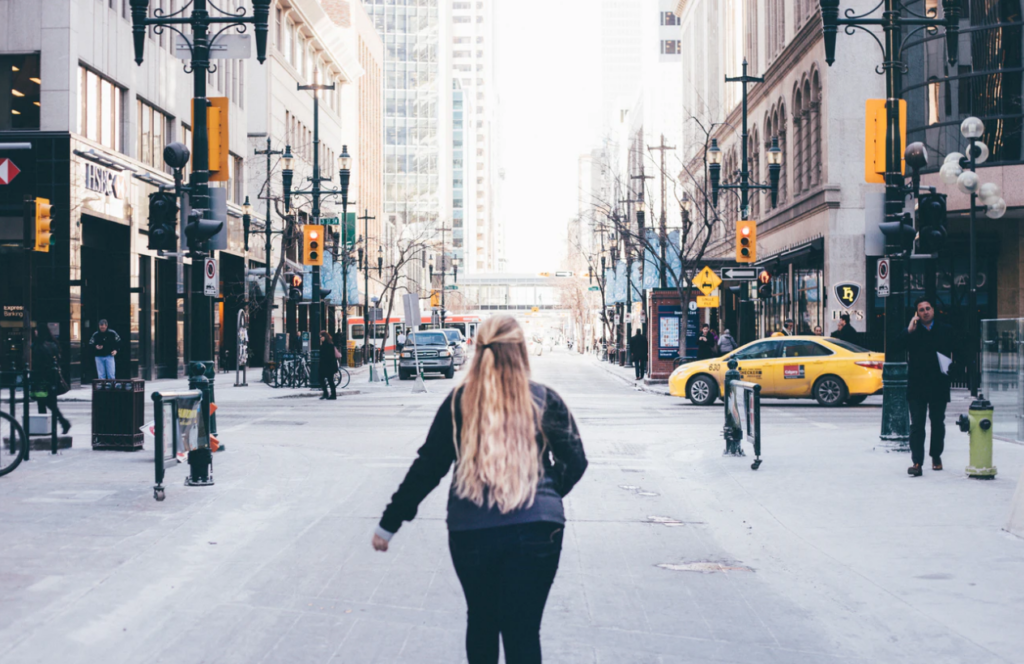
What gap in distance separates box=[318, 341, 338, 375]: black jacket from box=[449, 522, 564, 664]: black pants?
25.2 metres

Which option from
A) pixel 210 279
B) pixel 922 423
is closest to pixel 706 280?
pixel 210 279

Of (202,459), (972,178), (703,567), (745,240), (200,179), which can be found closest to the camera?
(703,567)

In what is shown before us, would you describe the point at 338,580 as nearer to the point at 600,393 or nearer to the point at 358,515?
the point at 358,515

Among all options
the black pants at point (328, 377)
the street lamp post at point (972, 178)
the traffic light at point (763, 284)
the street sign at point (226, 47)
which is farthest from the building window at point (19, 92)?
the street lamp post at point (972, 178)

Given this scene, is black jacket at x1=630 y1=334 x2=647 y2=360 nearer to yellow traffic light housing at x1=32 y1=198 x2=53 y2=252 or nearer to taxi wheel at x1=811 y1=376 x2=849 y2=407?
taxi wheel at x1=811 y1=376 x2=849 y2=407

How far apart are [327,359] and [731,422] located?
1577 cm

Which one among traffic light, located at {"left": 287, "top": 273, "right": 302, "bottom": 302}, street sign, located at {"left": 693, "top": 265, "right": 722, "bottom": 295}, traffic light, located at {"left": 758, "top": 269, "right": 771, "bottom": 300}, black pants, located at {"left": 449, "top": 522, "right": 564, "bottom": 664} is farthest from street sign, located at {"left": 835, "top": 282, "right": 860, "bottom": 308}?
black pants, located at {"left": 449, "top": 522, "right": 564, "bottom": 664}

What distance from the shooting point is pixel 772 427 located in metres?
20.2

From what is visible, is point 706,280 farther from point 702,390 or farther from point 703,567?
point 703,567

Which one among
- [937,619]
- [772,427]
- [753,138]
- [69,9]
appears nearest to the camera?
[937,619]

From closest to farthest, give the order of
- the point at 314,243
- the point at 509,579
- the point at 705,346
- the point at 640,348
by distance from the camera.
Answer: the point at 509,579 → the point at 705,346 → the point at 314,243 → the point at 640,348

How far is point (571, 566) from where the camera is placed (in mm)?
8445

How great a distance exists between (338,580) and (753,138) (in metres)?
45.5

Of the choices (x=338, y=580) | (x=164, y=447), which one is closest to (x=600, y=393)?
(x=164, y=447)
